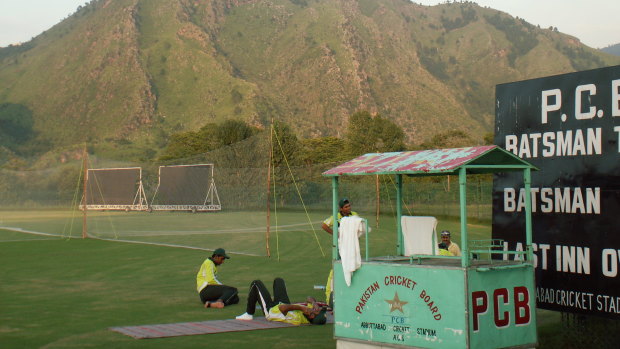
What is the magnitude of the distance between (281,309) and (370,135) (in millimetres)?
89685

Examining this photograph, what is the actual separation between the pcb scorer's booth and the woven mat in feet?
8.98

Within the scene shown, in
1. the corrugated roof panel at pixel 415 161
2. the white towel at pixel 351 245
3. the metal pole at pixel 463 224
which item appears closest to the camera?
the metal pole at pixel 463 224

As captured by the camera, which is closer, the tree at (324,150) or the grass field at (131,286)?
the grass field at (131,286)

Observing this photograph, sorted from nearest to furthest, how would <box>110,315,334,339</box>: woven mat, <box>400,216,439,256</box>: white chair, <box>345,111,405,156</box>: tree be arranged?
1. <box>400,216,439,256</box>: white chair
2. <box>110,315,334,339</box>: woven mat
3. <box>345,111,405,156</box>: tree

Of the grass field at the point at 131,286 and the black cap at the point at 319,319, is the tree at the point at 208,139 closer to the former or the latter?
the grass field at the point at 131,286

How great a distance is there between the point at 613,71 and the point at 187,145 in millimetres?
95478

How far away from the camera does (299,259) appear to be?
24594 mm

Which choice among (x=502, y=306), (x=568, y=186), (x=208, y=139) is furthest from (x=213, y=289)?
(x=208, y=139)

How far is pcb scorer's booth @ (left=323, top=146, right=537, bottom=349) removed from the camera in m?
8.89

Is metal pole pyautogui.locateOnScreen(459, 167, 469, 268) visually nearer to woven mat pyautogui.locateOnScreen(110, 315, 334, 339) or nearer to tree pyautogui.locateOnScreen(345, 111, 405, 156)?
woven mat pyautogui.locateOnScreen(110, 315, 334, 339)

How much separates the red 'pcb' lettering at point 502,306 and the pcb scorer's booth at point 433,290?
11mm

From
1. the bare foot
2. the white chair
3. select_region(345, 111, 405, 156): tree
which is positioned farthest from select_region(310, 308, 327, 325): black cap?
select_region(345, 111, 405, 156): tree

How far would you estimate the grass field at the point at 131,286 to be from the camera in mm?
11688

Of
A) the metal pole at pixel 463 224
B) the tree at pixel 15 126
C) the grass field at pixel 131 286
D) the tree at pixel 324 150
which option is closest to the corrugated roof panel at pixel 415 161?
the metal pole at pixel 463 224
